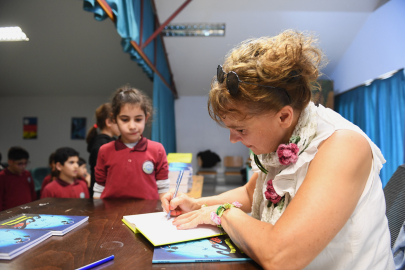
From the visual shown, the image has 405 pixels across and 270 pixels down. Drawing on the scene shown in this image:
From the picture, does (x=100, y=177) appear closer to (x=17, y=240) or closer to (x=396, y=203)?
(x=17, y=240)

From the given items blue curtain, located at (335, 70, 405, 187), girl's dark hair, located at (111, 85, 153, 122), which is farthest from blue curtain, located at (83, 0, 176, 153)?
blue curtain, located at (335, 70, 405, 187)

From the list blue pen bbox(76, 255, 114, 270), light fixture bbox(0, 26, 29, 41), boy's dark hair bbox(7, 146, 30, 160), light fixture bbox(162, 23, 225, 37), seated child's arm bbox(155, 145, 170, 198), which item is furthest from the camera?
light fixture bbox(162, 23, 225, 37)

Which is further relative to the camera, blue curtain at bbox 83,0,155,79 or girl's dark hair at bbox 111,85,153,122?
blue curtain at bbox 83,0,155,79

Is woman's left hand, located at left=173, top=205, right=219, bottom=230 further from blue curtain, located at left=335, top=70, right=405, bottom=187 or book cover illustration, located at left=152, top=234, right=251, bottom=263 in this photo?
blue curtain, located at left=335, top=70, right=405, bottom=187

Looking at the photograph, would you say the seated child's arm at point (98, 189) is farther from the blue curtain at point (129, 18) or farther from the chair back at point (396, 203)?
the chair back at point (396, 203)

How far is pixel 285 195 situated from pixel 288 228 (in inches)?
9.0

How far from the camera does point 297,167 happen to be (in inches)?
30.0

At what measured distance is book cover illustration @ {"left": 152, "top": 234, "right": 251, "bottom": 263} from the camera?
0.63m

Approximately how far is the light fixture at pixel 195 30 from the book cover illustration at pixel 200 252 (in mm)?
4421

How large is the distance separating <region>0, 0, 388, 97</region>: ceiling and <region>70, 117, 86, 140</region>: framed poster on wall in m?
1.35

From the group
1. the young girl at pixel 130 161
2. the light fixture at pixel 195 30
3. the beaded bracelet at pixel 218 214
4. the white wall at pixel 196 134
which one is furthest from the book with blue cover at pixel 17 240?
the white wall at pixel 196 134

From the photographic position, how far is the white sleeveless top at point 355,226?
0.69 metres

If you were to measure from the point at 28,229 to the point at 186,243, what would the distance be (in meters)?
0.51

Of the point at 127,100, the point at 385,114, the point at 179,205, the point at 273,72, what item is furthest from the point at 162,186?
the point at 385,114
